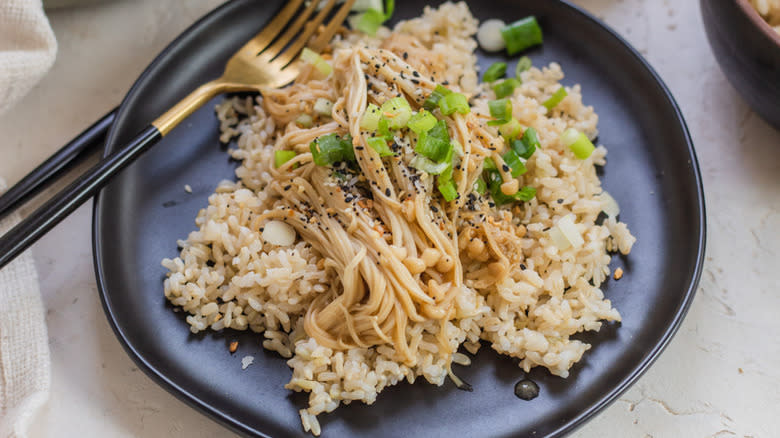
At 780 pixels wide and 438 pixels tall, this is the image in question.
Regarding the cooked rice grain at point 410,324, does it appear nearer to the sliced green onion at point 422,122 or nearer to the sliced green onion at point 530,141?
the sliced green onion at point 530,141

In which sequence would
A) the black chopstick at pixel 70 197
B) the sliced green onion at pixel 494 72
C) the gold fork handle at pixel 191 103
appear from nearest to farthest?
the black chopstick at pixel 70 197 < the gold fork handle at pixel 191 103 < the sliced green onion at pixel 494 72

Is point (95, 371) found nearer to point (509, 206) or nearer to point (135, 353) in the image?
point (135, 353)

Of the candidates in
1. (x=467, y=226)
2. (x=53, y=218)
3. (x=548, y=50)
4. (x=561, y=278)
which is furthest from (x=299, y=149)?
(x=548, y=50)

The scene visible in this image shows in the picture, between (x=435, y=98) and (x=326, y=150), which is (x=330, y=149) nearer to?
(x=326, y=150)

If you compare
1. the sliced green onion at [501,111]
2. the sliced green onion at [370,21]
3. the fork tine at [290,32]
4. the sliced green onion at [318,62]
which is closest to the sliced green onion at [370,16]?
the sliced green onion at [370,21]

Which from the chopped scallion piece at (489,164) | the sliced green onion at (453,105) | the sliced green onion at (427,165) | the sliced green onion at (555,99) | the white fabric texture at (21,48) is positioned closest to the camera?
the sliced green onion at (427,165)

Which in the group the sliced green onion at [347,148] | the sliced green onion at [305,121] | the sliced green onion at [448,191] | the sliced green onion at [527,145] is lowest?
the sliced green onion at [527,145]

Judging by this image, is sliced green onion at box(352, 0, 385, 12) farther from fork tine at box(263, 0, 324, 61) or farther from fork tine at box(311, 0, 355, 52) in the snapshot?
fork tine at box(263, 0, 324, 61)
